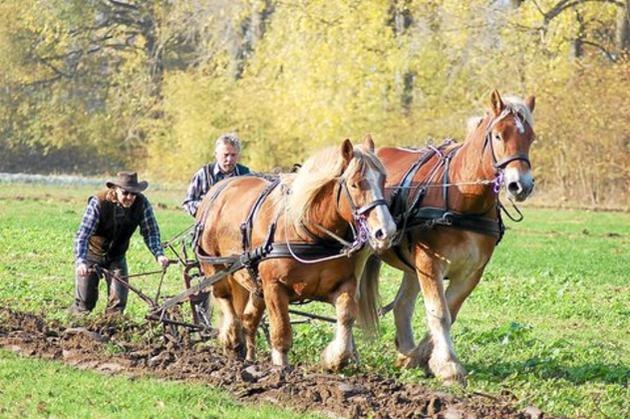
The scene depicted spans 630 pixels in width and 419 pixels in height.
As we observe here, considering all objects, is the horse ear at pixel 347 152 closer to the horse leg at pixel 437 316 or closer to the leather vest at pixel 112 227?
the horse leg at pixel 437 316

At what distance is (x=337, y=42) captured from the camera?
3794cm

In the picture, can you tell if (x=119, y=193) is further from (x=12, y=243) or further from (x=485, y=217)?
(x=12, y=243)

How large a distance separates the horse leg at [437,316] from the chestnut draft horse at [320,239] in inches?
18.6

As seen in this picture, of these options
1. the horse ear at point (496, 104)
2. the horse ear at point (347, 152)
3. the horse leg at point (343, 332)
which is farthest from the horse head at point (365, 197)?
the horse ear at point (496, 104)

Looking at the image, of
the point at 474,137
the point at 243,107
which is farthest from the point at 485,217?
the point at 243,107

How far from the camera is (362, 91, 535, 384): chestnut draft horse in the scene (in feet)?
29.4

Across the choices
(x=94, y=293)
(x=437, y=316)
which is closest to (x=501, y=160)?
(x=437, y=316)

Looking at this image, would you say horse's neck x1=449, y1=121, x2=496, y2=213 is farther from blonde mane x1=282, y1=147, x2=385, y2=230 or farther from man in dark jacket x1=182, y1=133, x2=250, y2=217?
man in dark jacket x1=182, y1=133, x2=250, y2=217

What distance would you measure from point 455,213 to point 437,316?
0.75 metres

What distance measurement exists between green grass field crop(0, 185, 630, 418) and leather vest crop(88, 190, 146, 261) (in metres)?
0.68

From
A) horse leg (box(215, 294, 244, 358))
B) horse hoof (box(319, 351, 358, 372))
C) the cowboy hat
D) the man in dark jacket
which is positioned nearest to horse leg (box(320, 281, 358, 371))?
horse hoof (box(319, 351, 358, 372))

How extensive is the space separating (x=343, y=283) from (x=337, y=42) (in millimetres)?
29515

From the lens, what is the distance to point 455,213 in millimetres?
9234

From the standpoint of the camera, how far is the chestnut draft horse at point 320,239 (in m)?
8.54
